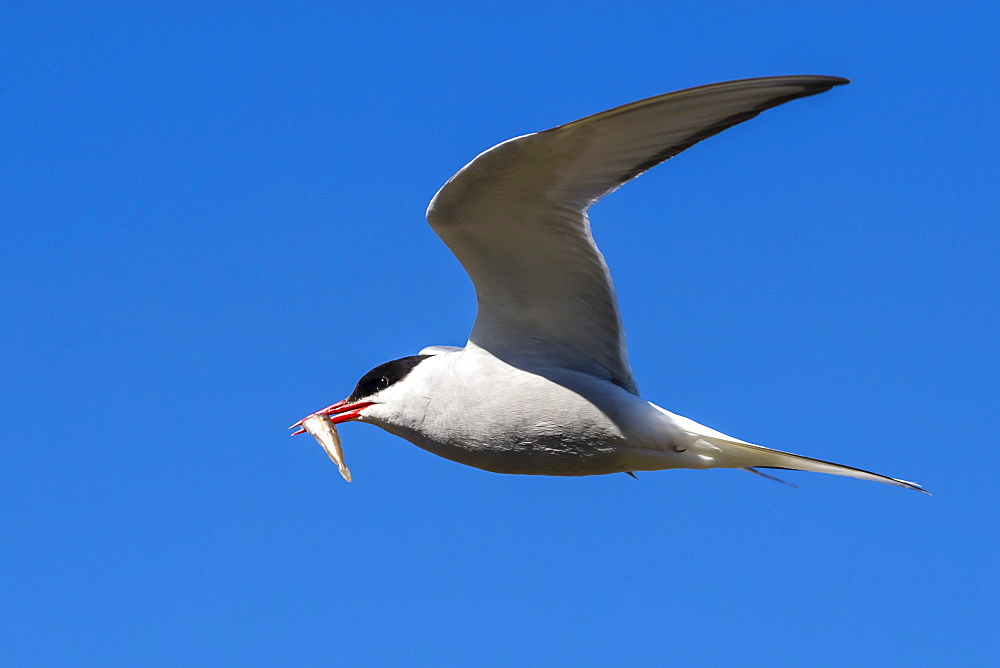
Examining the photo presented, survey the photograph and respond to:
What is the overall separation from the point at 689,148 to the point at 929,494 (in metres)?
1.96

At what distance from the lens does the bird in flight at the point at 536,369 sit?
4672mm

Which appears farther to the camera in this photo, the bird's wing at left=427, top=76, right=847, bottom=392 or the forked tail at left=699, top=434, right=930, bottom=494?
the forked tail at left=699, top=434, right=930, bottom=494

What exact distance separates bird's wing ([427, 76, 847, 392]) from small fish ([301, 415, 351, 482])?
108 cm

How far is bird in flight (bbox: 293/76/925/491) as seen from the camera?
467cm

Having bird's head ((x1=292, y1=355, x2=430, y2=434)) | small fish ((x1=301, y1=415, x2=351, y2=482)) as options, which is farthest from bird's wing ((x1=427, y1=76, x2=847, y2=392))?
small fish ((x1=301, y1=415, x2=351, y2=482))

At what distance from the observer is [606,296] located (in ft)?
17.0

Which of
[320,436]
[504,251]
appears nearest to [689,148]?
[504,251]

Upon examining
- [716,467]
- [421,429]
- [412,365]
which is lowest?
[716,467]

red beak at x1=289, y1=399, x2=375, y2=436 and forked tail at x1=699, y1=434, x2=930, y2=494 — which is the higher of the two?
red beak at x1=289, y1=399, x2=375, y2=436

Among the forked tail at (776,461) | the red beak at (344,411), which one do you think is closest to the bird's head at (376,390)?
the red beak at (344,411)

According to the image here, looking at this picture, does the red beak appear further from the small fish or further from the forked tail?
the forked tail

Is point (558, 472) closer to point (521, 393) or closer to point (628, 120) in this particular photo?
point (521, 393)

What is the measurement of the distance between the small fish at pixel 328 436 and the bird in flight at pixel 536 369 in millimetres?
47

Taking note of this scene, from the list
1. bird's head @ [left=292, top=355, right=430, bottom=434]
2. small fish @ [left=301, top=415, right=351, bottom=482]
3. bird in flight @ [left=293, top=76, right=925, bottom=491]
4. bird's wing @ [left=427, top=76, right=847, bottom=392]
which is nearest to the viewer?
bird's wing @ [left=427, top=76, right=847, bottom=392]
